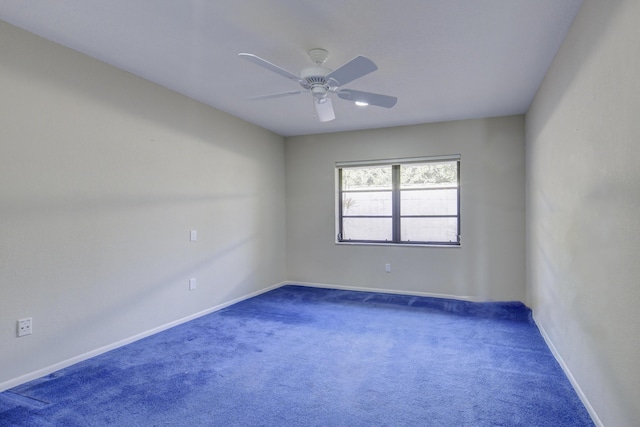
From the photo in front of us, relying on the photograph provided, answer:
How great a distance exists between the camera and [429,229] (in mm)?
5059

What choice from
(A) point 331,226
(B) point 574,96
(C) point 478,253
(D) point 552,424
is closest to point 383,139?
(A) point 331,226

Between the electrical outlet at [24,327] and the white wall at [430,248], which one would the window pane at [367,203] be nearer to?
the white wall at [430,248]

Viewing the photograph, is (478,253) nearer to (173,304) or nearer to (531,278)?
(531,278)

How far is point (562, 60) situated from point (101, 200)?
12.3 ft

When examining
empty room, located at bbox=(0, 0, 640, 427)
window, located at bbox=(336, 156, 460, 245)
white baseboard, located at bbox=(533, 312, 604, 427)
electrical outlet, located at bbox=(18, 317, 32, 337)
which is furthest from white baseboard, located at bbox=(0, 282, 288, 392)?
white baseboard, located at bbox=(533, 312, 604, 427)

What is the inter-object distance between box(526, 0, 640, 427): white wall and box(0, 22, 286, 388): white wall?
3.44m

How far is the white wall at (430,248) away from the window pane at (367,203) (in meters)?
0.23

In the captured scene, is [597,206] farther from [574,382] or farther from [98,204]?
[98,204]

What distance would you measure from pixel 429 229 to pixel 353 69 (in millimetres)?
3245

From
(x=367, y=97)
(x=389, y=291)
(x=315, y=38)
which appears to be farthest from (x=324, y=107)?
(x=389, y=291)

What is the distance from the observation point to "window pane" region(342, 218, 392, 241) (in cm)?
532

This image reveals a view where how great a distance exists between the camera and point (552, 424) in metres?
2.00

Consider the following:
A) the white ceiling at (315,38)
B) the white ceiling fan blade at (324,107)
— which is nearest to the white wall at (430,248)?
the white ceiling at (315,38)

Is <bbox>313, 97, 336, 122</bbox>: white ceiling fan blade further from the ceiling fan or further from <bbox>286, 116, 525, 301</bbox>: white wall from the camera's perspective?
<bbox>286, 116, 525, 301</bbox>: white wall
